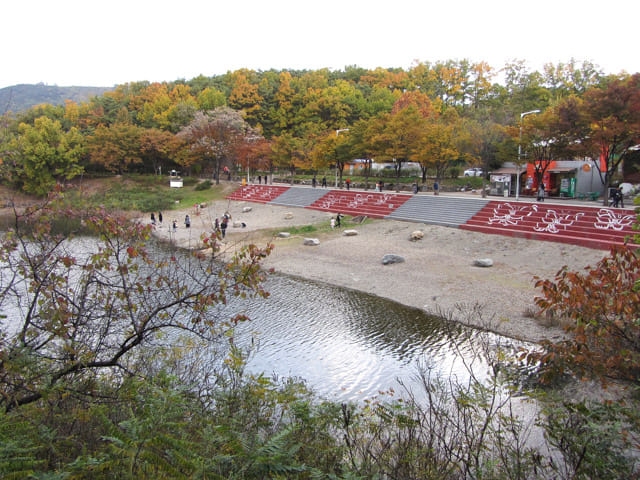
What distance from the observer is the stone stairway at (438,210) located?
27453mm

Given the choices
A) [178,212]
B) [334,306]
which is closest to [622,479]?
[334,306]

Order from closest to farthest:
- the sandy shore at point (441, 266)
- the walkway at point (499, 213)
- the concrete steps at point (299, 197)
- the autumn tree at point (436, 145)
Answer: the sandy shore at point (441, 266)
the walkway at point (499, 213)
the autumn tree at point (436, 145)
the concrete steps at point (299, 197)

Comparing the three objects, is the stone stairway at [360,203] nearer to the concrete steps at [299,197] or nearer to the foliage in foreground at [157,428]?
the concrete steps at [299,197]

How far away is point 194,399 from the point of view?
662 cm

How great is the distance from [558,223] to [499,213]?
12.2 ft

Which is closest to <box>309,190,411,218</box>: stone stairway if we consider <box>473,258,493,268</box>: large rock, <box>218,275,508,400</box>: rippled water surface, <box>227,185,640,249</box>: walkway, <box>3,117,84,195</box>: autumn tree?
<box>227,185,640,249</box>: walkway

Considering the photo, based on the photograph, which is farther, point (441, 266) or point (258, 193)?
point (258, 193)

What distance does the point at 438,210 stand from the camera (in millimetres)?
29312

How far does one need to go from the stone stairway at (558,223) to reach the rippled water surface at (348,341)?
1105 cm

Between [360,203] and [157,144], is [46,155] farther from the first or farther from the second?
[360,203]

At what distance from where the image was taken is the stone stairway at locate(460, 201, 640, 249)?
21.0m

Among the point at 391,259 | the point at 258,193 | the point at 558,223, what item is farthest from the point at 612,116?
the point at 258,193

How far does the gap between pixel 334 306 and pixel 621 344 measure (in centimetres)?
1061

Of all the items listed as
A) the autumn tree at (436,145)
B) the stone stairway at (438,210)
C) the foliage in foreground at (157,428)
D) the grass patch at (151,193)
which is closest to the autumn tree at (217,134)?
the grass patch at (151,193)
